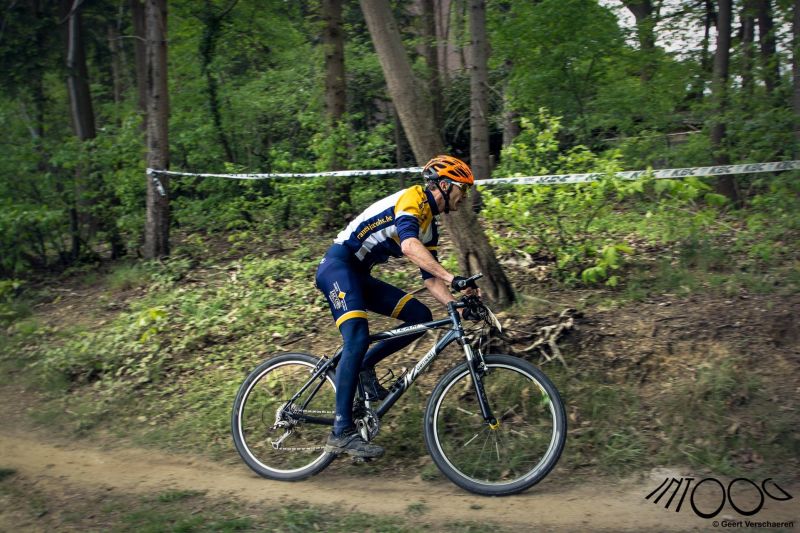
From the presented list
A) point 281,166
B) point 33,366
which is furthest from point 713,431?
point 281,166


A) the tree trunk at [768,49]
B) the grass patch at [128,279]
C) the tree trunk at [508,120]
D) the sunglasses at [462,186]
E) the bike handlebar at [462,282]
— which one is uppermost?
the tree trunk at [768,49]

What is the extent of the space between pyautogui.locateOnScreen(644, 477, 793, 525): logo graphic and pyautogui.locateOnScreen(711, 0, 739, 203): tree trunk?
239 inches

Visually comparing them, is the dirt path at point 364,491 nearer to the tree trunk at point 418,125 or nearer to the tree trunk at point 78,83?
the tree trunk at point 418,125

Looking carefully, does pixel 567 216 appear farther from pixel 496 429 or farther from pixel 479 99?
pixel 479 99

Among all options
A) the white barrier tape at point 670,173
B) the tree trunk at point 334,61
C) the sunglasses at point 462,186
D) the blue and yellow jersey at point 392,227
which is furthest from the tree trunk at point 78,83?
the sunglasses at point 462,186

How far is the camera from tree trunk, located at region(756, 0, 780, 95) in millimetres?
10469

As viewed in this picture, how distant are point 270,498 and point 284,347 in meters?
2.47

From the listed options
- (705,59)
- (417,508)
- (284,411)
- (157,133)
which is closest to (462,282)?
(417,508)

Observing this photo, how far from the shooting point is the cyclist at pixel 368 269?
16.2 feet

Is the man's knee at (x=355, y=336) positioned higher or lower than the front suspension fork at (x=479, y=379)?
higher

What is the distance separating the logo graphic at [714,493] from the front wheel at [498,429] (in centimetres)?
77

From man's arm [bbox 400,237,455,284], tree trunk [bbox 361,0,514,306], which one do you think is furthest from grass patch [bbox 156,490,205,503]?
tree trunk [bbox 361,0,514,306]

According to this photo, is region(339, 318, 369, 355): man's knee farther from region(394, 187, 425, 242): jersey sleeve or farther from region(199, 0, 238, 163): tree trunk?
region(199, 0, 238, 163): tree trunk

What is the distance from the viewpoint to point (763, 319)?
6.12 metres
